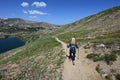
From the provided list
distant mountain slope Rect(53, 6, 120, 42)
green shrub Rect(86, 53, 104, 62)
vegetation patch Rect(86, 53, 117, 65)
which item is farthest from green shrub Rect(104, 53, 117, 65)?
distant mountain slope Rect(53, 6, 120, 42)

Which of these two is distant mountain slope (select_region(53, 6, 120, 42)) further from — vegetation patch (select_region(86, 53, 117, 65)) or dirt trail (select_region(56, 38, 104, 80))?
dirt trail (select_region(56, 38, 104, 80))

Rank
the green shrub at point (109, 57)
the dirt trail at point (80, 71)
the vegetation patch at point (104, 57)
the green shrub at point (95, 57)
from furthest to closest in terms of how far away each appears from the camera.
A: the green shrub at point (95, 57) < the vegetation patch at point (104, 57) < the green shrub at point (109, 57) < the dirt trail at point (80, 71)

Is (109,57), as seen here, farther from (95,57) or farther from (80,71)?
(80,71)

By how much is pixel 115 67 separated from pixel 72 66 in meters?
5.19

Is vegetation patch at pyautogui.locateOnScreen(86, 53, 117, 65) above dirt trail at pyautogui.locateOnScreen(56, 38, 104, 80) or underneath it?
above

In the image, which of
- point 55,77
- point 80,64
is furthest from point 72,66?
point 55,77

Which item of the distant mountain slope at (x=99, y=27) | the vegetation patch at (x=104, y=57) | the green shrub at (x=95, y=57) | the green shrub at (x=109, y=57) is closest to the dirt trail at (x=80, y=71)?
the green shrub at (x=95, y=57)

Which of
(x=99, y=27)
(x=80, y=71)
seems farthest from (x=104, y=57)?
(x=99, y=27)

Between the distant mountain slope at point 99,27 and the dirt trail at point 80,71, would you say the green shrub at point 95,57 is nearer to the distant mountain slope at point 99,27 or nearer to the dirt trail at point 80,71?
the dirt trail at point 80,71

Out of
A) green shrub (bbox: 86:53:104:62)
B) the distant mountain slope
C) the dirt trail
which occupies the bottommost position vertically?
the dirt trail

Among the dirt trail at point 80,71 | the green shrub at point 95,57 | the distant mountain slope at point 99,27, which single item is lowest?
the dirt trail at point 80,71

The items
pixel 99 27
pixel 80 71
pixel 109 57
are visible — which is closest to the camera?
pixel 80 71

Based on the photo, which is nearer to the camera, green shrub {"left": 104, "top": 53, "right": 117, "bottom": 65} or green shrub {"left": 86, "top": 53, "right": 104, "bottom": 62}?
green shrub {"left": 104, "top": 53, "right": 117, "bottom": 65}

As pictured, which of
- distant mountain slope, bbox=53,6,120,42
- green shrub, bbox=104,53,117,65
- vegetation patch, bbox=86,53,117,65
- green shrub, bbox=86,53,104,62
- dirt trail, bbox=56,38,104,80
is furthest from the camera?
distant mountain slope, bbox=53,6,120,42
